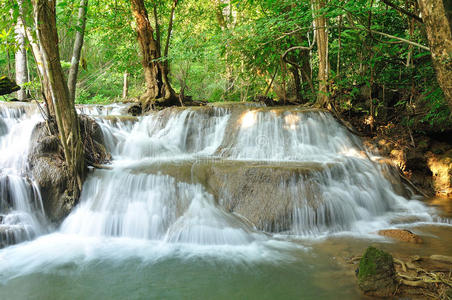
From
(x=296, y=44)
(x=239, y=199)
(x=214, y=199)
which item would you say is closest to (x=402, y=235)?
(x=239, y=199)

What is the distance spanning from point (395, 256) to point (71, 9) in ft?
20.9

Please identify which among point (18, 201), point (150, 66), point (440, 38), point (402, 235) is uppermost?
point (150, 66)

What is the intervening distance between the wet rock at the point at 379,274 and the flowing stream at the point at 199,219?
0.18 m

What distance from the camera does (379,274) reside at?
2938 mm

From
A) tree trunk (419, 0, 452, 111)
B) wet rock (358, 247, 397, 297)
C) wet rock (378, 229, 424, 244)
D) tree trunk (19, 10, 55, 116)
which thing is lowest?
wet rock (378, 229, 424, 244)

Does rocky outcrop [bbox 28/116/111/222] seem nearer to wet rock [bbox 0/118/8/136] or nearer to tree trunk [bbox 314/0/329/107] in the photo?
wet rock [bbox 0/118/8/136]

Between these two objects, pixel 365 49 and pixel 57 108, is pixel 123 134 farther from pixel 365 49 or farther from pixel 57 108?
pixel 365 49

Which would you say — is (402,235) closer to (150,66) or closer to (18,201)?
(18,201)

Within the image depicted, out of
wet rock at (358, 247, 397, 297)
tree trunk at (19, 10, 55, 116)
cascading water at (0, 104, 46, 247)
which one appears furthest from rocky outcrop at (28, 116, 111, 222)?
wet rock at (358, 247, 397, 297)

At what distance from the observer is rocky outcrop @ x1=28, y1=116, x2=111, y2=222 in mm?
5359

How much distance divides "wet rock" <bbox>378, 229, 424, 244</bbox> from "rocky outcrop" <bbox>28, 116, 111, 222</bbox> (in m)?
5.30

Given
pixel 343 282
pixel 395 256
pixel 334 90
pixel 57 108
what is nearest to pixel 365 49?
pixel 334 90

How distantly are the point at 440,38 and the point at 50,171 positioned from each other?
19.4 feet

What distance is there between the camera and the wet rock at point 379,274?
2.90m
